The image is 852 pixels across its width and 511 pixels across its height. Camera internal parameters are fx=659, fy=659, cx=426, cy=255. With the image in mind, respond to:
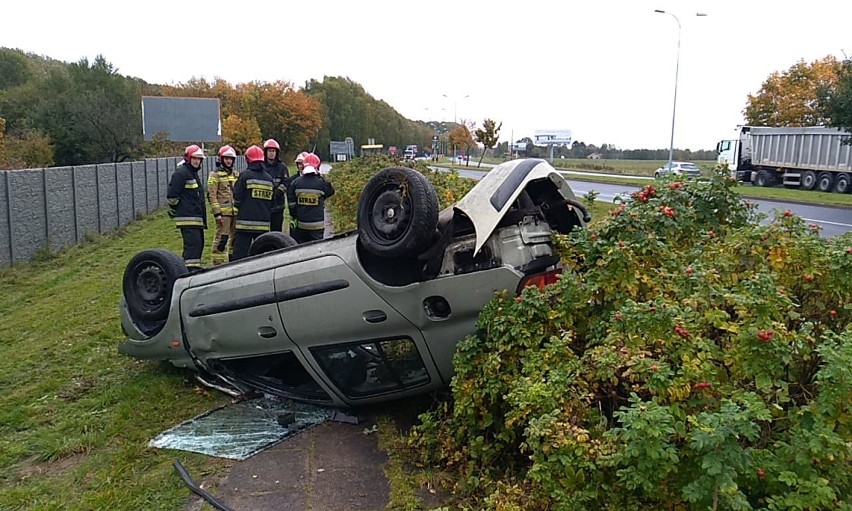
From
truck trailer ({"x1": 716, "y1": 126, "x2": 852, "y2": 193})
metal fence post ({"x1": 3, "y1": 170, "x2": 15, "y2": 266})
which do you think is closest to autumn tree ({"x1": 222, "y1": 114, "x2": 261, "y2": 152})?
truck trailer ({"x1": 716, "y1": 126, "x2": 852, "y2": 193})

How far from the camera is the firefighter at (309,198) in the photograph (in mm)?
7922

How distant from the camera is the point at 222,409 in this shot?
15.0 feet

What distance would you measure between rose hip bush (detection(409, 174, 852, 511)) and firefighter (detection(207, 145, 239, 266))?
5.36 m

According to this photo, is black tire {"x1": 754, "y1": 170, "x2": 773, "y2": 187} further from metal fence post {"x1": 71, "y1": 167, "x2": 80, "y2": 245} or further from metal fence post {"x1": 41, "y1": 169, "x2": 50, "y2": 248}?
metal fence post {"x1": 41, "y1": 169, "x2": 50, "y2": 248}

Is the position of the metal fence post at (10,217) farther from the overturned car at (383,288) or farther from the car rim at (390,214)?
the car rim at (390,214)

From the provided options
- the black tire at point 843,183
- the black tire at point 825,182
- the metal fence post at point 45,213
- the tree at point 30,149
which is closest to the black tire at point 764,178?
the black tire at point 825,182

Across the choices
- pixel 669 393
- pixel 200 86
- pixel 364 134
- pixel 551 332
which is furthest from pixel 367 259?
pixel 364 134

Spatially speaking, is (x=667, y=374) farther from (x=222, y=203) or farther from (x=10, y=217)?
(x=10, y=217)

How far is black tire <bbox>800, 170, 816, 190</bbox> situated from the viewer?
99.6 ft

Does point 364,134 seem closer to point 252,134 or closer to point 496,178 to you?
point 252,134

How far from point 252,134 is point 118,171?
87.7 ft

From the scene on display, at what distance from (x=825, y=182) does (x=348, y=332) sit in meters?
31.9

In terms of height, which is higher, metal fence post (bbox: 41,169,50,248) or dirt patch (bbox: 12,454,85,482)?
metal fence post (bbox: 41,169,50,248)

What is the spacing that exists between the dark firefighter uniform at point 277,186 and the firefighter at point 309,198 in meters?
0.21
